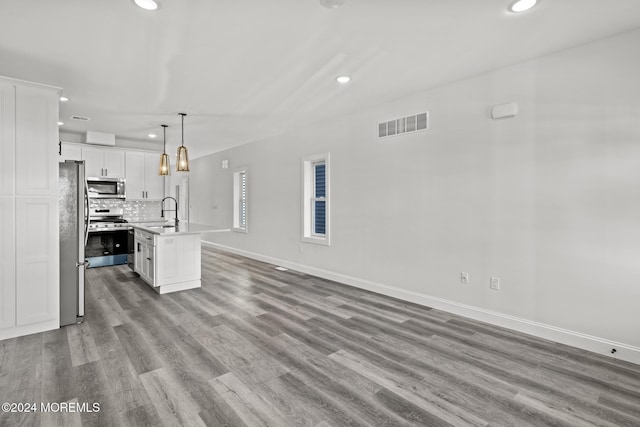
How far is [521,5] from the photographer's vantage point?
226 cm

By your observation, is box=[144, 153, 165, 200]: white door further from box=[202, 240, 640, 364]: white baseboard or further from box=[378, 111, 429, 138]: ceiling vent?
box=[378, 111, 429, 138]: ceiling vent

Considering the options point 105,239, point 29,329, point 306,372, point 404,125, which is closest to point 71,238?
point 29,329

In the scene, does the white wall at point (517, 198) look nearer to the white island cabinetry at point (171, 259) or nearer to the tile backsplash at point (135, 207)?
the white island cabinetry at point (171, 259)

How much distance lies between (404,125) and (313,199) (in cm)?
222

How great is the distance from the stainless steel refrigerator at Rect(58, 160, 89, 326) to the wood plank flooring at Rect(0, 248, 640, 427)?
240 millimetres

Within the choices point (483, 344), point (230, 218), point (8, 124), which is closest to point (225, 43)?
point (8, 124)

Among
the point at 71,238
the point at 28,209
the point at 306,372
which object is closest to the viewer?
the point at 306,372

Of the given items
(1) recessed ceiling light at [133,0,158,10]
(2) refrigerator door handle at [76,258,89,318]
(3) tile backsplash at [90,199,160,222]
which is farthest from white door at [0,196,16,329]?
(3) tile backsplash at [90,199,160,222]

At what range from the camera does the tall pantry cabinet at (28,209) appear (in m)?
3.12

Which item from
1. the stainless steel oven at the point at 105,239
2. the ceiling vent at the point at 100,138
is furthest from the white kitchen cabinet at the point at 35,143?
the ceiling vent at the point at 100,138

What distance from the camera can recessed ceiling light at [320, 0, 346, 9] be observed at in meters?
2.21

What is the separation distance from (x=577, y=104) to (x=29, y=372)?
5.07 meters

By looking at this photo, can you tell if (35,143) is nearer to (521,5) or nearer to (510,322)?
(521,5)

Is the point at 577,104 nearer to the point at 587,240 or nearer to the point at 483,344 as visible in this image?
the point at 587,240
